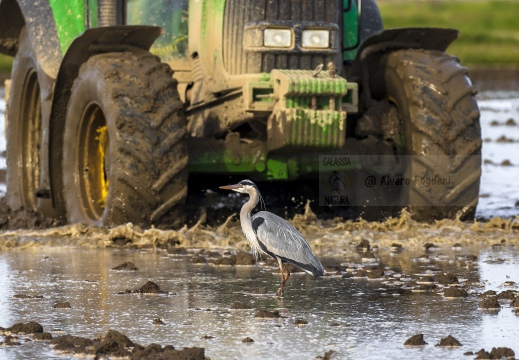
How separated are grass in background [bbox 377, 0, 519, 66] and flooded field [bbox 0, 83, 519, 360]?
3822cm

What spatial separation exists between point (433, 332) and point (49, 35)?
6.37 m

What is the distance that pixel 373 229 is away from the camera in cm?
1140

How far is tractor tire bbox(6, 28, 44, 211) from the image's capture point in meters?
13.2

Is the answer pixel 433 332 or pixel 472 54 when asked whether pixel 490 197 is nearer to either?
pixel 433 332

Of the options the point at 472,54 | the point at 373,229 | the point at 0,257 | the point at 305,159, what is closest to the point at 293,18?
the point at 305,159

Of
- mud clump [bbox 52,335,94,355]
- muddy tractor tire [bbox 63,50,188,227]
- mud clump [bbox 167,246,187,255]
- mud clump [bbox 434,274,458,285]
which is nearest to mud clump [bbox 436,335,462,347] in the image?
mud clump [bbox 52,335,94,355]

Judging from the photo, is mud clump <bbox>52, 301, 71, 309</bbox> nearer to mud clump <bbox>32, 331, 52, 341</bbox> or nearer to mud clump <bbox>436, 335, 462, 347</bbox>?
Answer: mud clump <bbox>32, 331, 52, 341</bbox>

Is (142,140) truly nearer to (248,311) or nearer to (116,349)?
(248,311)

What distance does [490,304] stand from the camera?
7.54 metres

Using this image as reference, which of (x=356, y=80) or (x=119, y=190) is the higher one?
(x=356, y=80)

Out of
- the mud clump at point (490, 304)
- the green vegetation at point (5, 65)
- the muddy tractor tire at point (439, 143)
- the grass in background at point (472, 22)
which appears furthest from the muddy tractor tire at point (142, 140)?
the grass in background at point (472, 22)

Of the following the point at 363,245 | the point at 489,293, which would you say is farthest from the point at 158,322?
the point at 363,245

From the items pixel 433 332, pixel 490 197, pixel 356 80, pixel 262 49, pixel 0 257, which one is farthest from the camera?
pixel 490 197

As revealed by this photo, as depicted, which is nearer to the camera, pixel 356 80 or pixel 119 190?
pixel 119 190
